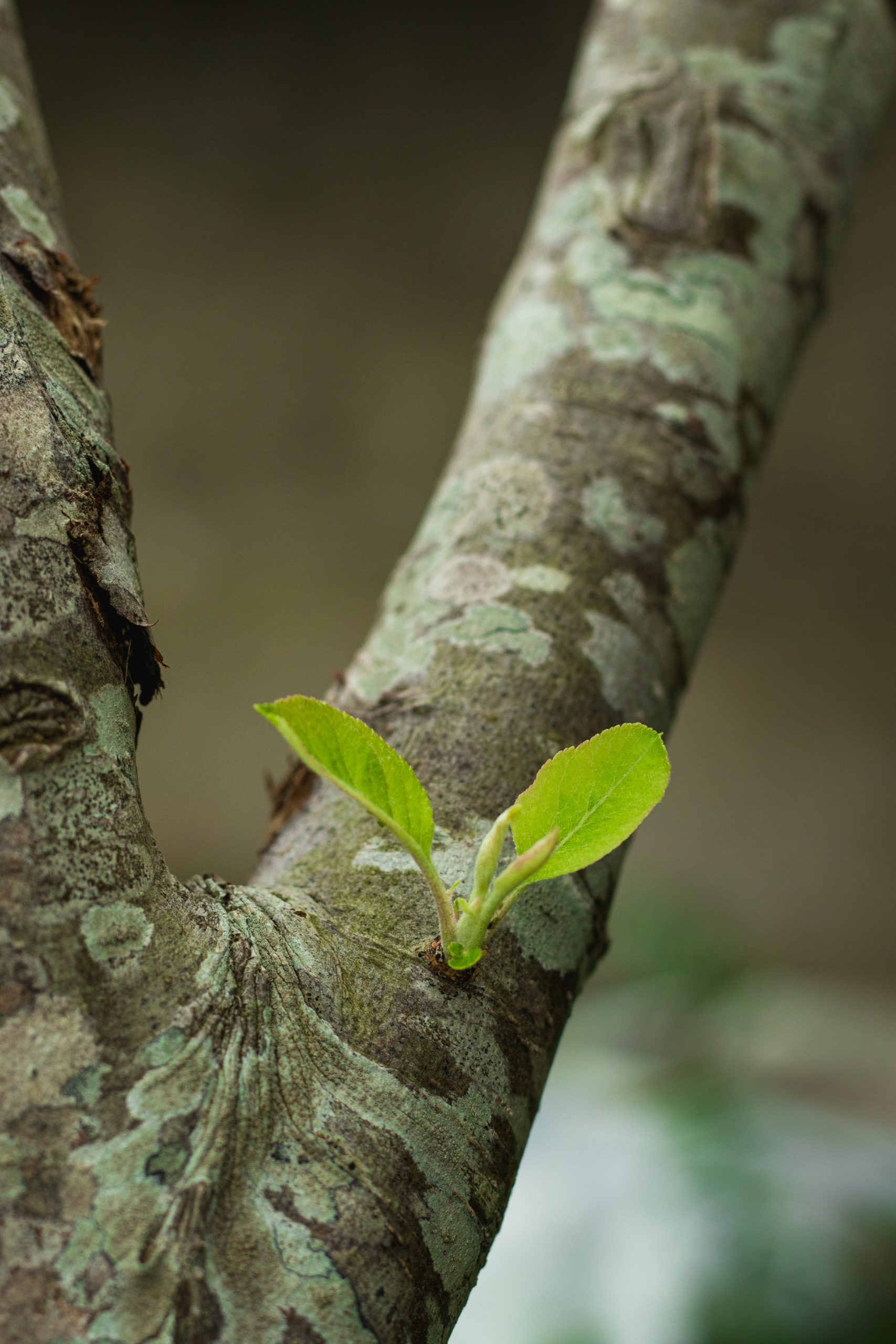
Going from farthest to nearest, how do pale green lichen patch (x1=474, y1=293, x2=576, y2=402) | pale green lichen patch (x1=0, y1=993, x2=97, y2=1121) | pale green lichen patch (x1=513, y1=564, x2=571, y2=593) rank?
pale green lichen patch (x1=474, y1=293, x2=576, y2=402)
pale green lichen patch (x1=513, y1=564, x2=571, y2=593)
pale green lichen patch (x1=0, y1=993, x2=97, y2=1121)

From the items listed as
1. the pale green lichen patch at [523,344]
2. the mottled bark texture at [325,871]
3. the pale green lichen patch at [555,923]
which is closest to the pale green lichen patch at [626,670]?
the mottled bark texture at [325,871]

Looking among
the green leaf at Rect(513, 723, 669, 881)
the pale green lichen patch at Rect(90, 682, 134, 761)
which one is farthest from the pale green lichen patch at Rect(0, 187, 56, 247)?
the green leaf at Rect(513, 723, 669, 881)

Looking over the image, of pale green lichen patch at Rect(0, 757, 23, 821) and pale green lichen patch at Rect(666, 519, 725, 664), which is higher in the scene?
pale green lichen patch at Rect(666, 519, 725, 664)

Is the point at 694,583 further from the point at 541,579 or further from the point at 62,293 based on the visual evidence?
the point at 62,293

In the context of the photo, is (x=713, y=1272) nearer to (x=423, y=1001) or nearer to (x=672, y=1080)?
(x=672, y=1080)

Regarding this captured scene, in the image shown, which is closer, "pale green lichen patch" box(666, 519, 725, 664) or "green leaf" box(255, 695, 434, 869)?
"green leaf" box(255, 695, 434, 869)

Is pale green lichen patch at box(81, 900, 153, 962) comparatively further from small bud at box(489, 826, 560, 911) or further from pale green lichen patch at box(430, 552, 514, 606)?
pale green lichen patch at box(430, 552, 514, 606)

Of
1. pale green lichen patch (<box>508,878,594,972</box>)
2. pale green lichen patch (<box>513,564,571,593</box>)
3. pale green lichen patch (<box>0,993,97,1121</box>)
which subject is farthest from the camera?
pale green lichen patch (<box>513,564,571,593</box>)
